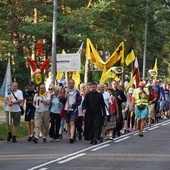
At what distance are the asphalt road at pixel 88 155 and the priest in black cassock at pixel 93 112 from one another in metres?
0.36

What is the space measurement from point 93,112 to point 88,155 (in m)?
4.10

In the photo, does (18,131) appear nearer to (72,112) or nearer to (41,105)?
(41,105)

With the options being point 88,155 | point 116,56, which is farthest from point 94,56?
point 88,155

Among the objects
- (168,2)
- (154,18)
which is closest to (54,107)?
(154,18)

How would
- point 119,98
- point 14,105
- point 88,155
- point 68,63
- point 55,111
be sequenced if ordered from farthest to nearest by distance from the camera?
point 68,63 → point 119,98 → point 55,111 → point 14,105 → point 88,155

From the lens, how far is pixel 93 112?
72.1 ft

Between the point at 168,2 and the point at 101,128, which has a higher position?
the point at 168,2

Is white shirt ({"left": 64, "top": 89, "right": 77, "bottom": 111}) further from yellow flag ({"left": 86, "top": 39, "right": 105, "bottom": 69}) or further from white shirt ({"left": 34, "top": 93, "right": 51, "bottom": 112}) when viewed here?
yellow flag ({"left": 86, "top": 39, "right": 105, "bottom": 69})

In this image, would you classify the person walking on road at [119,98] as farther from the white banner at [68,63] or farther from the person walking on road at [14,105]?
the person walking on road at [14,105]

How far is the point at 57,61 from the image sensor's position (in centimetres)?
2683

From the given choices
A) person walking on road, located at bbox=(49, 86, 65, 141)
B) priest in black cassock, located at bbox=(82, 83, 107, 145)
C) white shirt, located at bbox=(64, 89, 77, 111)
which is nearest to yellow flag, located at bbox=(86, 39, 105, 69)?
person walking on road, located at bbox=(49, 86, 65, 141)

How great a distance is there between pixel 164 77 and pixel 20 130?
197ft

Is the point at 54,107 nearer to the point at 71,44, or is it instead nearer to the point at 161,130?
the point at 161,130

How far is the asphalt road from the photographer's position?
15.7 metres
